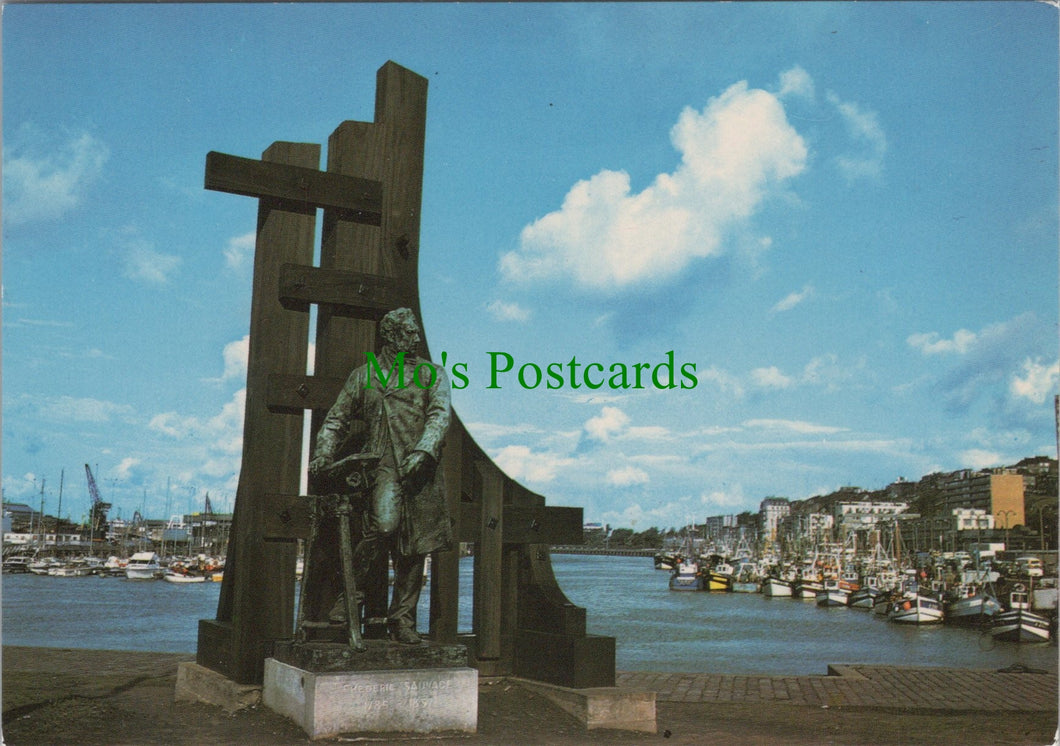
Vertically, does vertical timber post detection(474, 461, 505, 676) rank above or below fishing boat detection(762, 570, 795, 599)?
above

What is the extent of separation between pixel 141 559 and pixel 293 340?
10398 cm

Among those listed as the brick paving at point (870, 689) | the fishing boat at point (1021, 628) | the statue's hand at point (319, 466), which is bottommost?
the fishing boat at point (1021, 628)

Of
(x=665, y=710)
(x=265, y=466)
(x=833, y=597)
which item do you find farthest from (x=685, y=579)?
(x=265, y=466)

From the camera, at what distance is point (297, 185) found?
820cm

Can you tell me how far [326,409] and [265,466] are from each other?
2.00ft

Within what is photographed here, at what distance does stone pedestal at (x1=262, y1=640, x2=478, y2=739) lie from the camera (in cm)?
634

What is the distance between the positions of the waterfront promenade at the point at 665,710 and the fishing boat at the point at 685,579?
84.7m

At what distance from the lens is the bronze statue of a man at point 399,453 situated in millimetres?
7031

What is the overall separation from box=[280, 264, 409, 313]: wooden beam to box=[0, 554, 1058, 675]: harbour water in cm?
1352

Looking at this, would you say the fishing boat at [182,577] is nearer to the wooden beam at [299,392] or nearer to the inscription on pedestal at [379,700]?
the wooden beam at [299,392]

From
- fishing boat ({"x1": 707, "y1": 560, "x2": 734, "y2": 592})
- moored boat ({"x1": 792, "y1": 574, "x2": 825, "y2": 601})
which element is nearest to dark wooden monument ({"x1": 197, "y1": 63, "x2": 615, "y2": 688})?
moored boat ({"x1": 792, "y1": 574, "x2": 825, "y2": 601})

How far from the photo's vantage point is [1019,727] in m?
8.96

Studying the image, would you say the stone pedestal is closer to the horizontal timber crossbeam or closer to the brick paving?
the horizontal timber crossbeam

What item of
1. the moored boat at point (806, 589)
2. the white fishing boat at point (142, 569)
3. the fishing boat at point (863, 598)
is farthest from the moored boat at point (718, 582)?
the white fishing boat at point (142, 569)
